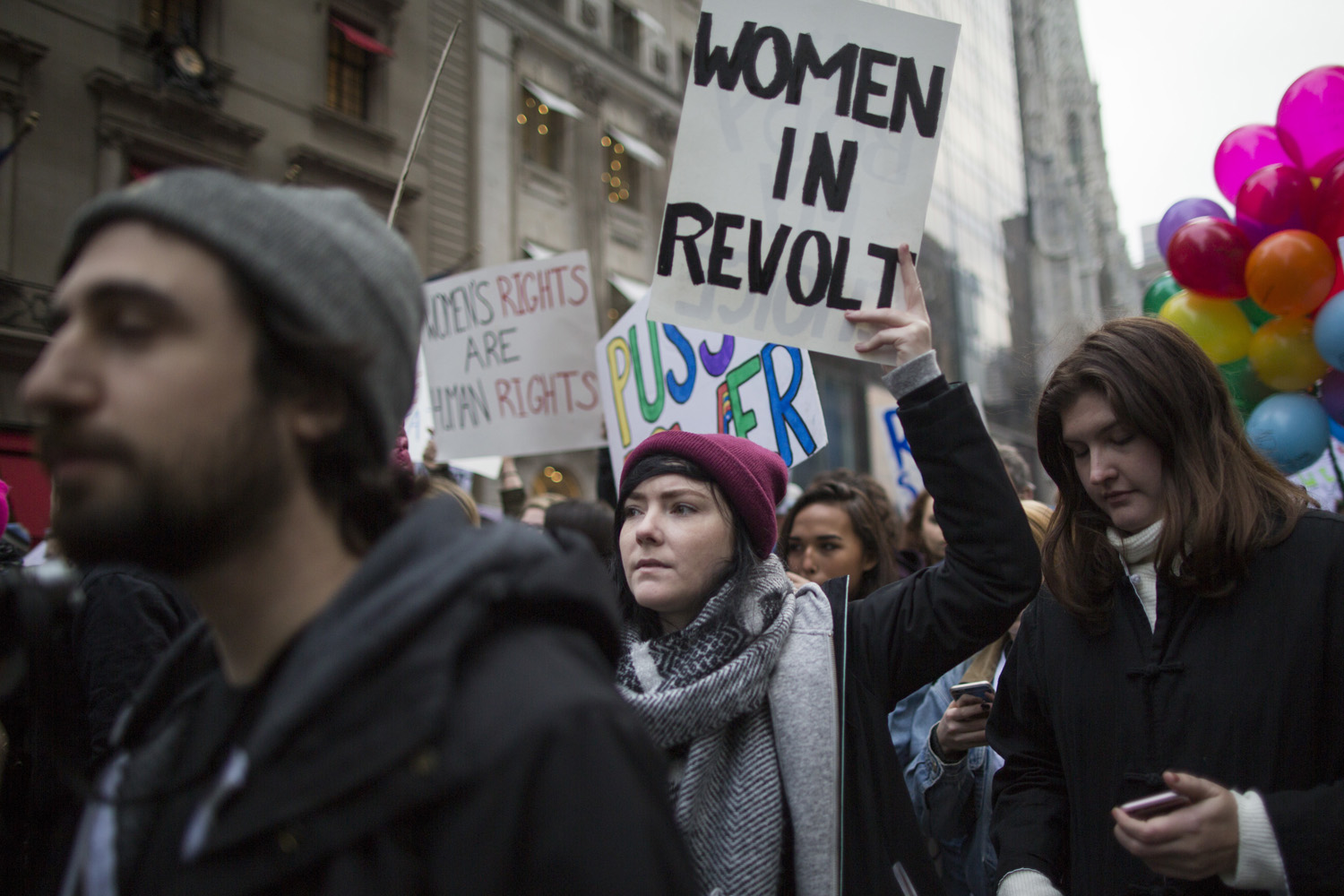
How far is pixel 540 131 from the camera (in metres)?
17.5

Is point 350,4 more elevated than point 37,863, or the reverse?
point 350,4

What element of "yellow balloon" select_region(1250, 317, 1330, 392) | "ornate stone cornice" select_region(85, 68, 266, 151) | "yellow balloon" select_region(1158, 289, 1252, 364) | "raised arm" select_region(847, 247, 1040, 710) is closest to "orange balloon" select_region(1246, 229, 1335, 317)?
"yellow balloon" select_region(1250, 317, 1330, 392)

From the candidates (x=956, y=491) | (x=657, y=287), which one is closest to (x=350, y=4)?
(x=657, y=287)

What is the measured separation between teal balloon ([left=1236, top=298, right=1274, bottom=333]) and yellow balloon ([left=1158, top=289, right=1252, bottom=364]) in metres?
0.02

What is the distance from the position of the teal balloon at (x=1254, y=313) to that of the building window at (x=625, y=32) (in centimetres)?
1774

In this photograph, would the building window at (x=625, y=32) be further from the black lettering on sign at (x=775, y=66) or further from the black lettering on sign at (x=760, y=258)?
the black lettering on sign at (x=760, y=258)

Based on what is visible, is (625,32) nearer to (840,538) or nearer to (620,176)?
(620,176)

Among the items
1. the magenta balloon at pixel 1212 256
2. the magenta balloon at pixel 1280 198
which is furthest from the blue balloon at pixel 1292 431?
the magenta balloon at pixel 1280 198

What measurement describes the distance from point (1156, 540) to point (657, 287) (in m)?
1.34

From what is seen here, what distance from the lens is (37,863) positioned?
1099 mm

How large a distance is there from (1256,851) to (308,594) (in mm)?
1483

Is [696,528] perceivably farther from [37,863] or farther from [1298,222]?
[1298,222]

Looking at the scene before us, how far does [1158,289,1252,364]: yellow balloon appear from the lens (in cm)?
354

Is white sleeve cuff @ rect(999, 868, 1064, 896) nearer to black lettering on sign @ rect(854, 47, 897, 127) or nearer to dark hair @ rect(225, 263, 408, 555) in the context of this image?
dark hair @ rect(225, 263, 408, 555)
